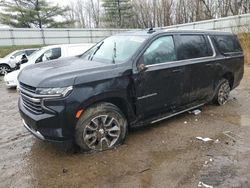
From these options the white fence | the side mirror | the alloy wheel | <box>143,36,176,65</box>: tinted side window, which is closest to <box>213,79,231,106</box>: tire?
<box>143,36,176,65</box>: tinted side window

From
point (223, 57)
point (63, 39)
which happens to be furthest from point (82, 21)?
point (223, 57)

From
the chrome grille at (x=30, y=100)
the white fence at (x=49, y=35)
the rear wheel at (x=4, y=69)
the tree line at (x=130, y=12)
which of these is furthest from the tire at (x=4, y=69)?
the tree line at (x=130, y=12)

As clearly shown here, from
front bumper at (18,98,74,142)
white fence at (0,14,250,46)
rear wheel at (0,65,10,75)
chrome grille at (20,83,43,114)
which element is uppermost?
white fence at (0,14,250,46)

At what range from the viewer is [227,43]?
6.40 meters

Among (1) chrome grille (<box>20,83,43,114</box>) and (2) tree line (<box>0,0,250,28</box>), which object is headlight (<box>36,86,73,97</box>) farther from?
(2) tree line (<box>0,0,250,28</box>)

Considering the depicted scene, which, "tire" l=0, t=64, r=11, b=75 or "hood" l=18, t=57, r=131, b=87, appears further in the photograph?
"tire" l=0, t=64, r=11, b=75

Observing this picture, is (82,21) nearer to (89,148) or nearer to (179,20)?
(179,20)

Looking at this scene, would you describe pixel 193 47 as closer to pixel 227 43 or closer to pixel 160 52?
pixel 160 52

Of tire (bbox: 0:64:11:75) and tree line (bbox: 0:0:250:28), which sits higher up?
tree line (bbox: 0:0:250:28)

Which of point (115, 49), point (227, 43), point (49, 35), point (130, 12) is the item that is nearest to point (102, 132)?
point (115, 49)

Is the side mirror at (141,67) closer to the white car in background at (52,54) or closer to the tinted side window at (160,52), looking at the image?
the tinted side window at (160,52)

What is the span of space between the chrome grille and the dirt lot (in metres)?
0.63

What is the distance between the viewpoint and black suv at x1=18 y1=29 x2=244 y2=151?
12.3ft

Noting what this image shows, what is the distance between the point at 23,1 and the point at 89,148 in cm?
3604
